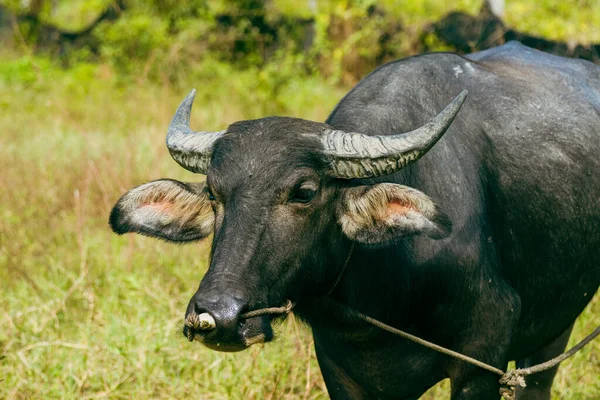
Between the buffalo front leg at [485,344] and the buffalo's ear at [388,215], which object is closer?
the buffalo's ear at [388,215]

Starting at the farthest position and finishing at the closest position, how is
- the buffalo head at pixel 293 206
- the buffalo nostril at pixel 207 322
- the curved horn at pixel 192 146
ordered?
the curved horn at pixel 192 146, the buffalo head at pixel 293 206, the buffalo nostril at pixel 207 322

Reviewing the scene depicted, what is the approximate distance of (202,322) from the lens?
273 cm

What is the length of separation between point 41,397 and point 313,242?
183cm

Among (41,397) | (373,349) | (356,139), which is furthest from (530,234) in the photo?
(41,397)

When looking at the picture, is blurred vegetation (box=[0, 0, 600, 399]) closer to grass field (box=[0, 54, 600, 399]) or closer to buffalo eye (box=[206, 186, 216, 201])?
grass field (box=[0, 54, 600, 399])

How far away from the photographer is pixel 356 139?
3152 mm

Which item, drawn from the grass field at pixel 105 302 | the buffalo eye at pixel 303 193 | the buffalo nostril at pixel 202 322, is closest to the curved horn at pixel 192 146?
the buffalo eye at pixel 303 193

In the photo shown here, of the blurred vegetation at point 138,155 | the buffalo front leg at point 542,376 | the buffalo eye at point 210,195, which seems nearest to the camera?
the buffalo eye at point 210,195

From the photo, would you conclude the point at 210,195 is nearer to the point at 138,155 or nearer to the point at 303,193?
the point at 303,193

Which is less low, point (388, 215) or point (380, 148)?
point (380, 148)

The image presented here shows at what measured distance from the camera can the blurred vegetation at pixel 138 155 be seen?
4488 mm

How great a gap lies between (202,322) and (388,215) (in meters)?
0.82

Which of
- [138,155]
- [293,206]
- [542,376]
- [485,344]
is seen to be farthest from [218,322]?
[138,155]

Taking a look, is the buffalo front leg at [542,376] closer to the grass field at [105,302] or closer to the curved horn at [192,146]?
the grass field at [105,302]
